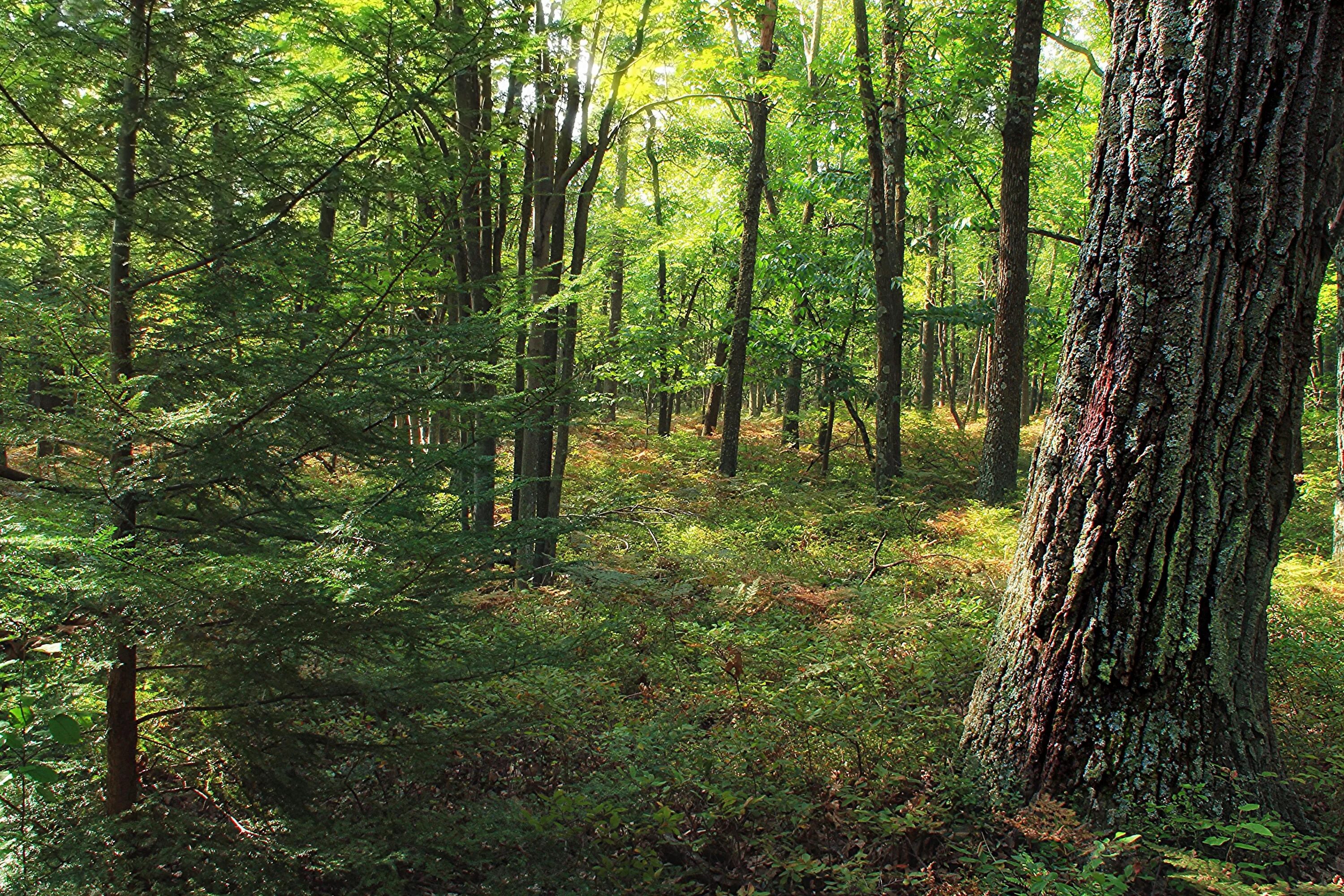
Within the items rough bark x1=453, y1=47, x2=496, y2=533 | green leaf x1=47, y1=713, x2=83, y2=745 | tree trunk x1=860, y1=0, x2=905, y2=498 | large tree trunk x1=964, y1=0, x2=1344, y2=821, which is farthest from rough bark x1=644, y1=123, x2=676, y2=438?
green leaf x1=47, y1=713, x2=83, y2=745

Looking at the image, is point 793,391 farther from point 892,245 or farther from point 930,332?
point 892,245

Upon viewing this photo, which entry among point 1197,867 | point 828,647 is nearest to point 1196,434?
point 1197,867

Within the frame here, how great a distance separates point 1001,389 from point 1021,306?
113 cm

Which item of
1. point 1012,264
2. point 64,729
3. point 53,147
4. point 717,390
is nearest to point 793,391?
point 717,390

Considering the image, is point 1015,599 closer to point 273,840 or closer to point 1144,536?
point 1144,536

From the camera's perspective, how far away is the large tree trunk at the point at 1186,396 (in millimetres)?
2814

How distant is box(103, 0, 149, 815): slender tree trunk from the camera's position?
279 centimetres

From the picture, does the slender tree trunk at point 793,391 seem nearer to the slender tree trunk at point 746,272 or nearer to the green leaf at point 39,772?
the slender tree trunk at point 746,272

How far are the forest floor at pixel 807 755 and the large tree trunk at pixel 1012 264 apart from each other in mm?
Answer: 2482

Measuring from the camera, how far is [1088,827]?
294 cm

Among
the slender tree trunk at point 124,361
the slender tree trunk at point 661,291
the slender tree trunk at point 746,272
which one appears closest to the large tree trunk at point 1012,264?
the slender tree trunk at point 746,272

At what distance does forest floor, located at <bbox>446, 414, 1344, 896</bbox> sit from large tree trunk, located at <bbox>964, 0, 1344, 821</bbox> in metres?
0.36

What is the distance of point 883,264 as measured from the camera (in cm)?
1195

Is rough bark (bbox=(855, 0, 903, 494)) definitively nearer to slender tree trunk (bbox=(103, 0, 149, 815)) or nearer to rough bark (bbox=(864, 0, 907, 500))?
rough bark (bbox=(864, 0, 907, 500))
